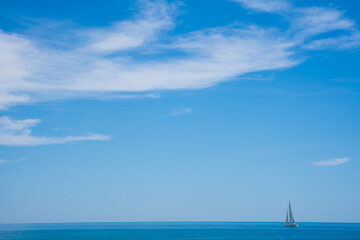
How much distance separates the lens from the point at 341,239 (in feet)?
448

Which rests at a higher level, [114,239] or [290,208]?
[290,208]

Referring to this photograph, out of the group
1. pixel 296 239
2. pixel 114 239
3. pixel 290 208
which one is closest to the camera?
pixel 296 239

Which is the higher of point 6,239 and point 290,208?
point 290,208

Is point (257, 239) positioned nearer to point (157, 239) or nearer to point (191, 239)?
point (191, 239)

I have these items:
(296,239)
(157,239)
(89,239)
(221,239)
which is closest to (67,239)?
(89,239)

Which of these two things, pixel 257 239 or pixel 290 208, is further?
pixel 290 208

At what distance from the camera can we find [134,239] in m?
139

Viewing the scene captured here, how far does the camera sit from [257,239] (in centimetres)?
13562

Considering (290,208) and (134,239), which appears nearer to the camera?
(134,239)

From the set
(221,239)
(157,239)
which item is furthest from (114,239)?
(221,239)

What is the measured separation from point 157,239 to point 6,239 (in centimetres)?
5602

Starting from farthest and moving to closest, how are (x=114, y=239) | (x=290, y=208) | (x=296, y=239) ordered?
(x=290, y=208), (x=114, y=239), (x=296, y=239)

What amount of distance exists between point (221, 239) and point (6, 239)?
256 ft

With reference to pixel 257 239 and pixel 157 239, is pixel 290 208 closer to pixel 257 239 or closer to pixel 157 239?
pixel 257 239
